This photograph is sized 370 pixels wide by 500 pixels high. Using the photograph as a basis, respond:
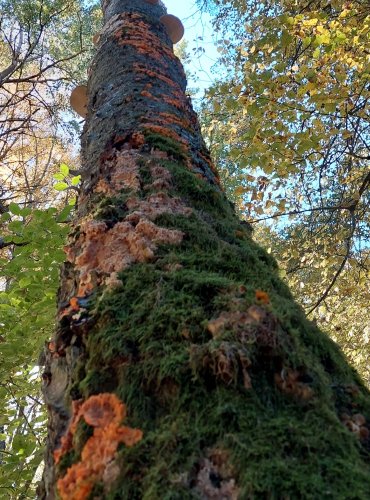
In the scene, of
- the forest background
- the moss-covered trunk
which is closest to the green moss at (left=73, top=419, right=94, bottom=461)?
the moss-covered trunk

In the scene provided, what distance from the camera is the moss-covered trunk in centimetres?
72

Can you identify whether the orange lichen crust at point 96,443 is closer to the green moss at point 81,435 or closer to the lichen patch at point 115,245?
the green moss at point 81,435

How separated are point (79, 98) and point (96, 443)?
3643 mm

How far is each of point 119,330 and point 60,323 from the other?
206 millimetres

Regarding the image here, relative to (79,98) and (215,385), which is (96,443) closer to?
(215,385)

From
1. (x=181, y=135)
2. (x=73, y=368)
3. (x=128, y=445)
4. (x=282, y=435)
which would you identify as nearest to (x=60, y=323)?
(x=73, y=368)

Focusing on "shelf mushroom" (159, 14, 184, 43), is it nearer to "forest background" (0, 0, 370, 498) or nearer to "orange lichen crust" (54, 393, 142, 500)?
"forest background" (0, 0, 370, 498)

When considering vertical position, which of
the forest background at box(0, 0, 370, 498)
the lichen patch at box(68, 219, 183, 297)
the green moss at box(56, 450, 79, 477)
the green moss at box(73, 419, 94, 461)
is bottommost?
the green moss at box(56, 450, 79, 477)

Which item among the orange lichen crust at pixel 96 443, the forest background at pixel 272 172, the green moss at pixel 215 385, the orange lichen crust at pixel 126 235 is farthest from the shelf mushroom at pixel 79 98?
the orange lichen crust at pixel 96 443

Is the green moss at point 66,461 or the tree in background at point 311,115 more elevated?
the tree in background at point 311,115

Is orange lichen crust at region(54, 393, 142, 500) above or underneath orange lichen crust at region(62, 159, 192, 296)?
underneath

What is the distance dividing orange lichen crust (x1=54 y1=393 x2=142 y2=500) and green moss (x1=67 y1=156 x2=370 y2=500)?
2 cm

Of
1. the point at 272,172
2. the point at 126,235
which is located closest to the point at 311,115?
the point at 272,172

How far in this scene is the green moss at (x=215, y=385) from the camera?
0.70 m
